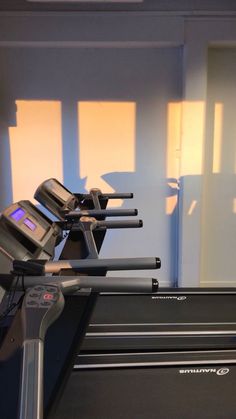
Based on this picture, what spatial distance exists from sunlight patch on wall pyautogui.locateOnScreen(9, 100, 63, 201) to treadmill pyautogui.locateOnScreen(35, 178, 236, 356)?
94 centimetres

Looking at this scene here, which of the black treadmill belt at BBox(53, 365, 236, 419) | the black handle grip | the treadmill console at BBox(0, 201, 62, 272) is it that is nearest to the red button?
the treadmill console at BBox(0, 201, 62, 272)

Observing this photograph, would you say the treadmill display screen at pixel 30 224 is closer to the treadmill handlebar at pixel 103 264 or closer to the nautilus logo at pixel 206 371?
the treadmill handlebar at pixel 103 264

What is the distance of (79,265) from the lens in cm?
127

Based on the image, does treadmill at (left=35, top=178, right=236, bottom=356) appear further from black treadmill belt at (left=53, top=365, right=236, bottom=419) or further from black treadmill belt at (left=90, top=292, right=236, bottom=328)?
black treadmill belt at (left=53, top=365, right=236, bottom=419)

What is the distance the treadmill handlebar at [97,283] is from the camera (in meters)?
1.13

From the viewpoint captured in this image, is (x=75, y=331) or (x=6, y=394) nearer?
(x=6, y=394)

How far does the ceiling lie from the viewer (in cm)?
296

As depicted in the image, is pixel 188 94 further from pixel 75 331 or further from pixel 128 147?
pixel 75 331

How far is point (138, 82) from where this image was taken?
3309 mm

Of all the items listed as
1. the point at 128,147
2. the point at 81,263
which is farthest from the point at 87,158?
the point at 81,263

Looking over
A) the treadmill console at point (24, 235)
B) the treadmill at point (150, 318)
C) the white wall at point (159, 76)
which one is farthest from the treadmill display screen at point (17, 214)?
the white wall at point (159, 76)

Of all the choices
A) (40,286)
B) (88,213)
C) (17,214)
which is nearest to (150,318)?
(88,213)

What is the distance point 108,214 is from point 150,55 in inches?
73.6

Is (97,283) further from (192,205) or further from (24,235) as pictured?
(192,205)
